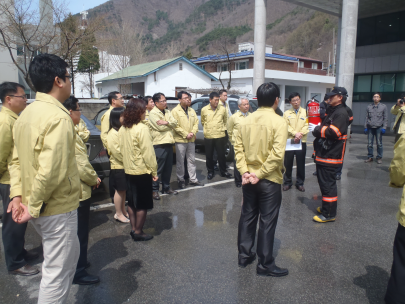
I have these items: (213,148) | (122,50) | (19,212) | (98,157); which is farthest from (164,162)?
(122,50)

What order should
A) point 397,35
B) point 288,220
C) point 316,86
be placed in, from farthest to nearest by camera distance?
1. point 316,86
2. point 397,35
3. point 288,220

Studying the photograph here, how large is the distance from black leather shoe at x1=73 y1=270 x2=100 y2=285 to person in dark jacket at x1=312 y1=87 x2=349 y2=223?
3.23 m

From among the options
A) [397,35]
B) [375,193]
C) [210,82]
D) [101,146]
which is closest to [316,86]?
[210,82]

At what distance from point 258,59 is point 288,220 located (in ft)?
38.8

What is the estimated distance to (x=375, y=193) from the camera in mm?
6191

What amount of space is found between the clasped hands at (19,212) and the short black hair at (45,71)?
2.86 feet

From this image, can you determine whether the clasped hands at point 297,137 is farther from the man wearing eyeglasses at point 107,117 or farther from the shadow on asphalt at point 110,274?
the shadow on asphalt at point 110,274

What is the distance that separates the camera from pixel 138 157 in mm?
3912

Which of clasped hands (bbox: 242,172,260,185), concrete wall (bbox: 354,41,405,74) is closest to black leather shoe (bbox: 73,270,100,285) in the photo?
clasped hands (bbox: 242,172,260,185)

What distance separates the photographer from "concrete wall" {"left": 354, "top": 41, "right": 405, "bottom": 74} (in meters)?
17.2

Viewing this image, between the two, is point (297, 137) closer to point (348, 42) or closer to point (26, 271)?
point (26, 271)

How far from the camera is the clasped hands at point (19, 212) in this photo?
2.14 metres

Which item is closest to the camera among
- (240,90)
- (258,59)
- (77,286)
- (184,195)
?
(77,286)

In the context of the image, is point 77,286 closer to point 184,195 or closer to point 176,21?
point 184,195
